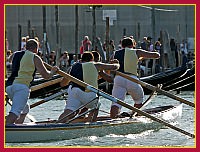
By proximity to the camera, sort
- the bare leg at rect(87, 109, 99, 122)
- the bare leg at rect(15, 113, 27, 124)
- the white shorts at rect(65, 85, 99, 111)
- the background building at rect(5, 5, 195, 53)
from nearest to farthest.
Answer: the bare leg at rect(15, 113, 27, 124) < the white shorts at rect(65, 85, 99, 111) < the bare leg at rect(87, 109, 99, 122) < the background building at rect(5, 5, 195, 53)

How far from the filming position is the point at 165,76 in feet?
67.8

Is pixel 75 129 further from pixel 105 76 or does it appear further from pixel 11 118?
pixel 105 76

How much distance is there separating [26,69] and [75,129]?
1133mm

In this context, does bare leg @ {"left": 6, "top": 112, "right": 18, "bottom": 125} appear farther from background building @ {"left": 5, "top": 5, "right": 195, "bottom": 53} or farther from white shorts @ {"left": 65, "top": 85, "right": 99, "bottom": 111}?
background building @ {"left": 5, "top": 5, "right": 195, "bottom": 53}

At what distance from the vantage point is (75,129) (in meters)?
11.2

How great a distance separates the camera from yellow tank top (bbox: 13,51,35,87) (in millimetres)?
10820

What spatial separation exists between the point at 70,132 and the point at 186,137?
5.90ft

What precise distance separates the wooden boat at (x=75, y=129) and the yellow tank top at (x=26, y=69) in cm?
63

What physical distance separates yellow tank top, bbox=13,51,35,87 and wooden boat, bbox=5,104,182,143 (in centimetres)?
63

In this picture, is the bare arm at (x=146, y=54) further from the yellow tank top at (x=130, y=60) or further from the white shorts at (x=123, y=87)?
the white shorts at (x=123, y=87)

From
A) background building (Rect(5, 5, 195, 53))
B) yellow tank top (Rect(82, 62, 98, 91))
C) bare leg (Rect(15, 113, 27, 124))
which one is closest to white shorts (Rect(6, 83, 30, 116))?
bare leg (Rect(15, 113, 27, 124))

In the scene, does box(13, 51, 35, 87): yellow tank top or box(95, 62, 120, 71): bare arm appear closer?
box(13, 51, 35, 87): yellow tank top

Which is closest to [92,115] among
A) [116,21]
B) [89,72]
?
[89,72]

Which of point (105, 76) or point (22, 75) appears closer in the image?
point (22, 75)
